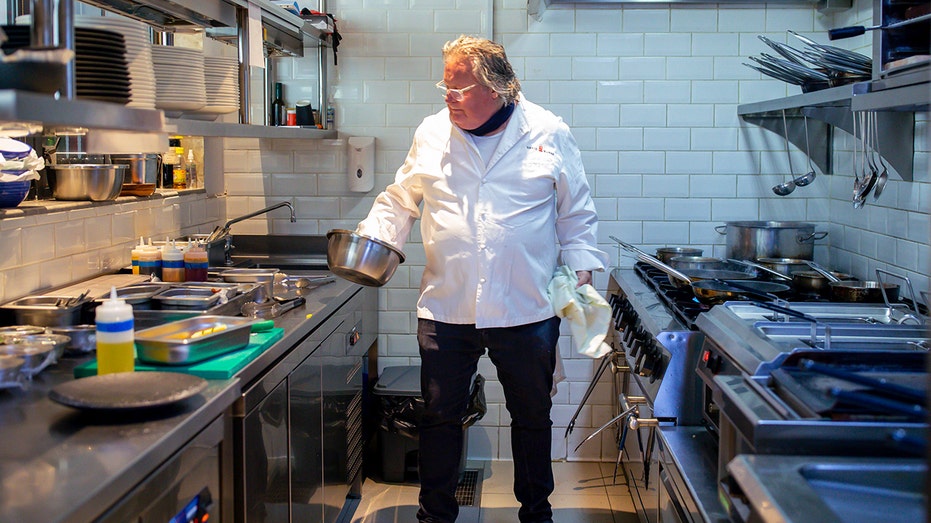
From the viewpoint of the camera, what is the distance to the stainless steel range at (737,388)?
180cm

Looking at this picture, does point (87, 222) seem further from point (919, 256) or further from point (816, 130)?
point (816, 130)

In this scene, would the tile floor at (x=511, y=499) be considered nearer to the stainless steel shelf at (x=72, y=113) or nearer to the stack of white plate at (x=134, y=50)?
the stack of white plate at (x=134, y=50)

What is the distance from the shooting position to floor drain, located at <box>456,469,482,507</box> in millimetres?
4121

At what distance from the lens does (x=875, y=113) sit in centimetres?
343

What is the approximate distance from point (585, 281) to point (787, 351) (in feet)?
4.01

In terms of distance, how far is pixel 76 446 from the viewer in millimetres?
1784

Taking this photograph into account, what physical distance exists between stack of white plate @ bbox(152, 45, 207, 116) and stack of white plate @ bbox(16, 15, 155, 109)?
32 cm

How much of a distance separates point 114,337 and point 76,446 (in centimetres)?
41

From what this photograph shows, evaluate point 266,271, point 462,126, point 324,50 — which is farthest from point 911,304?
Result: point 324,50

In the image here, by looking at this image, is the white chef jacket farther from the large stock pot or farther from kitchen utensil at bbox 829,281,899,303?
the large stock pot

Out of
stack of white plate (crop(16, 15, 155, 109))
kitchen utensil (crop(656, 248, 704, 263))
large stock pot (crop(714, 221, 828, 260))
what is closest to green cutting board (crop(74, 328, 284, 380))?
stack of white plate (crop(16, 15, 155, 109))

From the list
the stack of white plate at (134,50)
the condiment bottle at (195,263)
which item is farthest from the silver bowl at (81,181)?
the stack of white plate at (134,50)

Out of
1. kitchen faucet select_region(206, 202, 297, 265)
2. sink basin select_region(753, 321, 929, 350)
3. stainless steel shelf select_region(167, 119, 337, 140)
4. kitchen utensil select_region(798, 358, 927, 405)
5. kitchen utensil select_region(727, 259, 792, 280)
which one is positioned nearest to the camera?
kitchen utensil select_region(798, 358, 927, 405)

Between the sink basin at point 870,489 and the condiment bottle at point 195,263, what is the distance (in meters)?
2.30
